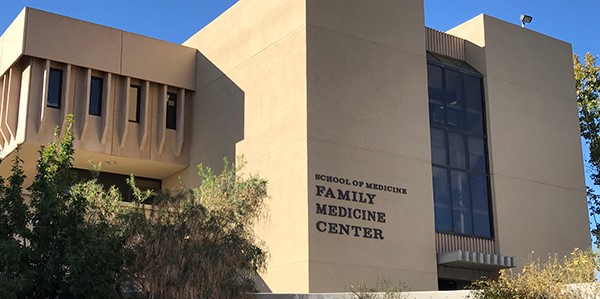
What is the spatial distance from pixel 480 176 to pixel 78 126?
12.2 m

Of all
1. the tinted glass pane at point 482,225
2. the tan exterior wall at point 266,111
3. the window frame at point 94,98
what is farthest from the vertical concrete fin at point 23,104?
the tinted glass pane at point 482,225

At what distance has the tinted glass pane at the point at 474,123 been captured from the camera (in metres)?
24.3

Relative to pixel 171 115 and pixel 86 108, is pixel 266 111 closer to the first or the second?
pixel 171 115

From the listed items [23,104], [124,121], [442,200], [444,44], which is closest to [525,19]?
[444,44]

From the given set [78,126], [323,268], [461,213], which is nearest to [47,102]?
[78,126]

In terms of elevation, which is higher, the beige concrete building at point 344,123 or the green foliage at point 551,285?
the beige concrete building at point 344,123

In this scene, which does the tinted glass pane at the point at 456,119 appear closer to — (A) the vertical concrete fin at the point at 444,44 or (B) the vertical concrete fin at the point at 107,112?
(A) the vertical concrete fin at the point at 444,44

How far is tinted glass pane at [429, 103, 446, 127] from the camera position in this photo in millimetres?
23625

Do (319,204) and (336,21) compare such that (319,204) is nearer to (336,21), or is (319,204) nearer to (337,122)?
(337,122)

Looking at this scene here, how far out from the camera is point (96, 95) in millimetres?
24688

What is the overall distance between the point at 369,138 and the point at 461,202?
12.4 feet

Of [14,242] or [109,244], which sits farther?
[109,244]

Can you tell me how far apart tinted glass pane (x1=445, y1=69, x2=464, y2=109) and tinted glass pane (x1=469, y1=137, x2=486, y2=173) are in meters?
1.17

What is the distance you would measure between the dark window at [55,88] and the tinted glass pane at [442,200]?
11.3 meters
